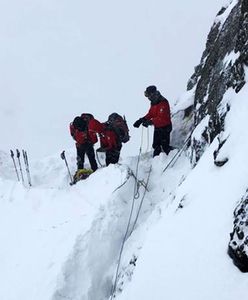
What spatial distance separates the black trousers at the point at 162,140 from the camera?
419 inches

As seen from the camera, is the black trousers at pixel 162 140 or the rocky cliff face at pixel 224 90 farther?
the black trousers at pixel 162 140

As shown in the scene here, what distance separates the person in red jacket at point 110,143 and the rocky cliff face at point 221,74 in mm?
1752

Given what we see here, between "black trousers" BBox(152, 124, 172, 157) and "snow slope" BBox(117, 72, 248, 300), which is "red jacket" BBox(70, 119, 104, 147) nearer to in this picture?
"black trousers" BBox(152, 124, 172, 157)

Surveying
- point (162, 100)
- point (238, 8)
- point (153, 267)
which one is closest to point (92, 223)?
point (153, 267)

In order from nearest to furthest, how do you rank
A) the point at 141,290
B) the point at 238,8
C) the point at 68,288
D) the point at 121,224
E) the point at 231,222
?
the point at 231,222
the point at 141,290
the point at 68,288
the point at 121,224
the point at 238,8

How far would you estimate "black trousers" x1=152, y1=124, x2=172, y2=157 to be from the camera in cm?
1063

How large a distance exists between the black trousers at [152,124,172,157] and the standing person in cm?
63

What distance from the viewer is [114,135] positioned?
35.0 ft

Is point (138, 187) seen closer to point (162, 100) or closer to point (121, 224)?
point (121, 224)

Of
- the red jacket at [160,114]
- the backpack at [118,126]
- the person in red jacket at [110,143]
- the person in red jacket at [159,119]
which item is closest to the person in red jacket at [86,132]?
the person in red jacket at [110,143]

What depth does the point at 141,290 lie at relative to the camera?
19.7 feet

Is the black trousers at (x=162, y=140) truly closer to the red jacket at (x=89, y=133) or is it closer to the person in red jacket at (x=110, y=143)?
the person in red jacket at (x=110, y=143)

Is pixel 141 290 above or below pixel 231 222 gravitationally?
A: below

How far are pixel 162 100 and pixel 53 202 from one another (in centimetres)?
306
